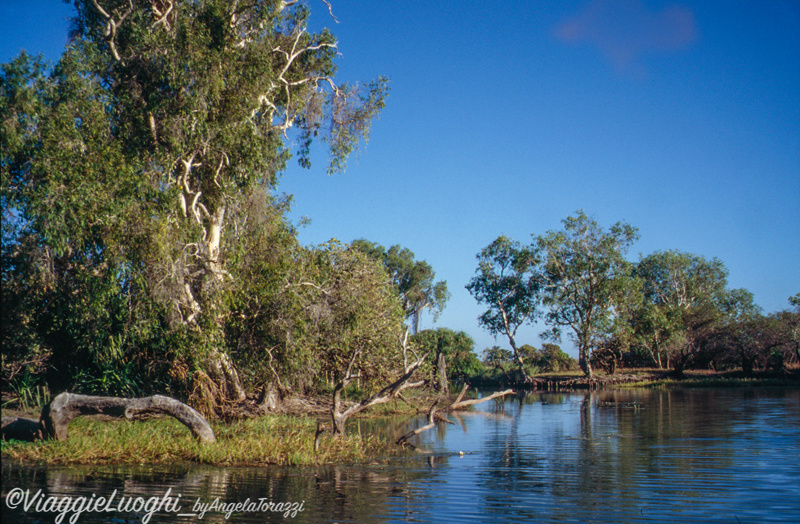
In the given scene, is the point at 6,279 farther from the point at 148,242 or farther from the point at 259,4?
the point at 259,4

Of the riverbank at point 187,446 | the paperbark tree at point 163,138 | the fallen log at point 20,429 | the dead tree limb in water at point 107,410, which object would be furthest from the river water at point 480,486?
the paperbark tree at point 163,138

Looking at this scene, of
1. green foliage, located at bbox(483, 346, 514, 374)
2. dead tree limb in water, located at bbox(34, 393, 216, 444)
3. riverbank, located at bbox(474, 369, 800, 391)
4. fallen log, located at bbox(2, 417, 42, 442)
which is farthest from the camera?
green foliage, located at bbox(483, 346, 514, 374)

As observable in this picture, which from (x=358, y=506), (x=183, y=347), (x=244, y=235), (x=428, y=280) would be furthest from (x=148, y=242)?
(x=428, y=280)

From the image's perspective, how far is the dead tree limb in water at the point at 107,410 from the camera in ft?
42.9

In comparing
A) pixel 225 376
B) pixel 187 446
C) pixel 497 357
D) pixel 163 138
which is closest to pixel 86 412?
pixel 187 446

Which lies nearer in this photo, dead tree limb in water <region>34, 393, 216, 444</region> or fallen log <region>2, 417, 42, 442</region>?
dead tree limb in water <region>34, 393, 216, 444</region>

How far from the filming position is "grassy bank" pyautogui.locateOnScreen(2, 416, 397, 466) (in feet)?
40.4

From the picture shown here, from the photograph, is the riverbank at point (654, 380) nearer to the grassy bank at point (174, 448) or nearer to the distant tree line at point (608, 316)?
the distant tree line at point (608, 316)

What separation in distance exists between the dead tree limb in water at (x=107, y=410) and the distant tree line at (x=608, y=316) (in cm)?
4294

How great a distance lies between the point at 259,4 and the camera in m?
20.5

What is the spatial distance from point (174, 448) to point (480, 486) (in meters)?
6.70

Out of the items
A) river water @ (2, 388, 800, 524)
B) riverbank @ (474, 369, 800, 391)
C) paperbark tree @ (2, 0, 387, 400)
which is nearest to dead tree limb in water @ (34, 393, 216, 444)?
river water @ (2, 388, 800, 524)

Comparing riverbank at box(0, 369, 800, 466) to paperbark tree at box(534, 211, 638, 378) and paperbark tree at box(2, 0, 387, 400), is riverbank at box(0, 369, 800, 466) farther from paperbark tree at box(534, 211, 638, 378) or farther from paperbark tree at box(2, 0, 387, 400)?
paperbark tree at box(534, 211, 638, 378)

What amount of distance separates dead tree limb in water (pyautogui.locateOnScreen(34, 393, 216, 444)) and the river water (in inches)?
55.0
